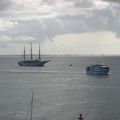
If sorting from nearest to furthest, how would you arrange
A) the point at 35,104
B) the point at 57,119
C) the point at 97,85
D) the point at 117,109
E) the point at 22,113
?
the point at 57,119, the point at 22,113, the point at 117,109, the point at 35,104, the point at 97,85

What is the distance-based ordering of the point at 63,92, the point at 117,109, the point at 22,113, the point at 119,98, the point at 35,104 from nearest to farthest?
the point at 22,113 → the point at 117,109 → the point at 35,104 → the point at 119,98 → the point at 63,92

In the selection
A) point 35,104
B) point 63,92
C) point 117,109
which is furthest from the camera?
point 63,92

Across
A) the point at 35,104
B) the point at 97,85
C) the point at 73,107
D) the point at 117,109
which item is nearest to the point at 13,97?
the point at 35,104

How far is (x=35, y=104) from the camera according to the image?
115m

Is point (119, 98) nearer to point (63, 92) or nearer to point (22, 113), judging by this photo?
point (63, 92)

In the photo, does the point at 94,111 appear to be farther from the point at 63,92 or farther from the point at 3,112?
the point at 63,92

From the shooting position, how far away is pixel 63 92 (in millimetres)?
147750

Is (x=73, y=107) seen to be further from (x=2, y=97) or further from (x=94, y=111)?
(x=2, y=97)

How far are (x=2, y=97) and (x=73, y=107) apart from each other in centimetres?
2902

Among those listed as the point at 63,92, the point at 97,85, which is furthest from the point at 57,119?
the point at 97,85

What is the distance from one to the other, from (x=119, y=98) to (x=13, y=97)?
1189 inches

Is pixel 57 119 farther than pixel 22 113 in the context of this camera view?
No

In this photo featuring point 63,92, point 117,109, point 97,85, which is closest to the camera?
point 117,109

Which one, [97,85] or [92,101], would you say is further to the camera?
[97,85]
